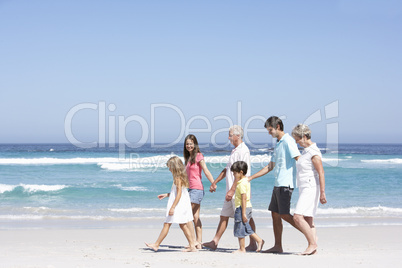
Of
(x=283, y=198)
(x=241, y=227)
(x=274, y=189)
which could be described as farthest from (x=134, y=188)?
(x=283, y=198)

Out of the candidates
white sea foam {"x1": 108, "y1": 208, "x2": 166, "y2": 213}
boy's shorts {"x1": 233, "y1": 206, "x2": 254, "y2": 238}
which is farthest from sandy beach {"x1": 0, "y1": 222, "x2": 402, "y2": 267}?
white sea foam {"x1": 108, "y1": 208, "x2": 166, "y2": 213}

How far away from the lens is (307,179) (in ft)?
15.8

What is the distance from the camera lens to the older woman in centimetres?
478

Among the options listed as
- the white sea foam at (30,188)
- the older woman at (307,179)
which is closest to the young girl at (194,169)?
the older woman at (307,179)

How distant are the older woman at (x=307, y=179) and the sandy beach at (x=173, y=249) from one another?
0.44 meters

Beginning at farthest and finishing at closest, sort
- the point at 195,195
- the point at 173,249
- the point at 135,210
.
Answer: the point at 135,210, the point at 173,249, the point at 195,195

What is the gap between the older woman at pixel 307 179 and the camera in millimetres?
4781

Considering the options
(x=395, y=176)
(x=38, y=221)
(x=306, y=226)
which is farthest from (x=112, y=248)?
(x=395, y=176)

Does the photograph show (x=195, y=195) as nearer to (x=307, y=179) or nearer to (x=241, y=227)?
(x=241, y=227)

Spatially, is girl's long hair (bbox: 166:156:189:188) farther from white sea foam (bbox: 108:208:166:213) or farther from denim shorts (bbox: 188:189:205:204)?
white sea foam (bbox: 108:208:166:213)

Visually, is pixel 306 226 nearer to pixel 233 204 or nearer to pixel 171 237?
pixel 233 204

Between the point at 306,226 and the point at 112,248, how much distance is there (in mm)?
2819

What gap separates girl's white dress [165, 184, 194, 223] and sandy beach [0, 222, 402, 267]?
430 mm

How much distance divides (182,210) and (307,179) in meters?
1.62
